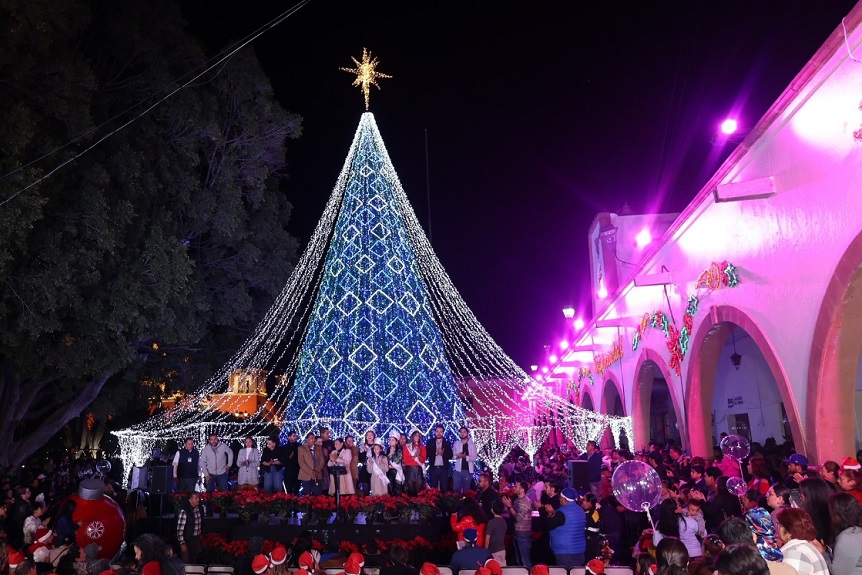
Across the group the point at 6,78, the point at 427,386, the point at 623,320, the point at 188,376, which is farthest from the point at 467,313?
the point at 6,78

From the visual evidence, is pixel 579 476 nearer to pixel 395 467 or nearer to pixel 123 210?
pixel 395 467

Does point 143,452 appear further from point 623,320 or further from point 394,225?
point 623,320

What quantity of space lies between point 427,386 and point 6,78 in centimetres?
1045

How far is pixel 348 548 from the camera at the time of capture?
30.5 feet

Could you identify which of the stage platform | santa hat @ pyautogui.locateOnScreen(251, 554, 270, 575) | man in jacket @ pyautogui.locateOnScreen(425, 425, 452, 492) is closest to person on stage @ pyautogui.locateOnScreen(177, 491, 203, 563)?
the stage platform

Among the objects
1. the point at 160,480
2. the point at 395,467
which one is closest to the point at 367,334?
the point at 395,467

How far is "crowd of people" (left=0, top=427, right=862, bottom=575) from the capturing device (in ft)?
13.6

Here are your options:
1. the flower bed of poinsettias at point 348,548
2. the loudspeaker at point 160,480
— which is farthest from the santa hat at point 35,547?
the loudspeaker at point 160,480

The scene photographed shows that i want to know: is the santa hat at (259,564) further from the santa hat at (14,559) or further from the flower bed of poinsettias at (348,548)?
the flower bed of poinsettias at (348,548)

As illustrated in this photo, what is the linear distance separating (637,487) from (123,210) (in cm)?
1120

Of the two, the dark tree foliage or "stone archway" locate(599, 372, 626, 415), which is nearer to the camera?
the dark tree foliage

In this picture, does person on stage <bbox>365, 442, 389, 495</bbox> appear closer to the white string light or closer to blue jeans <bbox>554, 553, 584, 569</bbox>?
the white string light

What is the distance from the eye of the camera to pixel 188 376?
1800 centimetres

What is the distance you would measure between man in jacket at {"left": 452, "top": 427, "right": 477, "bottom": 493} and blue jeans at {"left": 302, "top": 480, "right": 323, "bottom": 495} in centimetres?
250
